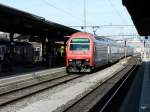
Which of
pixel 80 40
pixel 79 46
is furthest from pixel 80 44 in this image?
pixel 80 40

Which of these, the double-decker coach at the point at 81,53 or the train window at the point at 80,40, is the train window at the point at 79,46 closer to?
the double-decker coach at the point at 81,53

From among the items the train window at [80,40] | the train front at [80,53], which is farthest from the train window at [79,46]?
the train window at [80,40]

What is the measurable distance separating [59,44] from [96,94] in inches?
1768

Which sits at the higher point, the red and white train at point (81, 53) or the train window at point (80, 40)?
the train window at point (80, 40)

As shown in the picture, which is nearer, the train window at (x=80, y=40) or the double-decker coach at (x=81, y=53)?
the double-decker coach at (x=81, y=53)

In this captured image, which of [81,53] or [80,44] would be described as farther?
[80,44]

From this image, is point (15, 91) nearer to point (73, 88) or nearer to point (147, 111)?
point (73, 88)

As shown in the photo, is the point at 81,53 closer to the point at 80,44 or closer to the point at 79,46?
the point at 79,46

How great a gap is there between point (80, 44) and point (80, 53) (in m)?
0.70

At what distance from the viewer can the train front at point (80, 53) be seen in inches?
1180

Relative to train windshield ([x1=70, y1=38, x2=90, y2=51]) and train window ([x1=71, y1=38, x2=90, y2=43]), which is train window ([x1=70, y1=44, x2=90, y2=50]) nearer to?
train windshield ([x1=70, y1=38, x2=90, y2=51])

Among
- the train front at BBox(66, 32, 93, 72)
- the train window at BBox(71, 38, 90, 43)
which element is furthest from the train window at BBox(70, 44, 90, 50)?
the train window at BBox(71, 38, 90, 43)

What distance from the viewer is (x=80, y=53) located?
30172 millimetres

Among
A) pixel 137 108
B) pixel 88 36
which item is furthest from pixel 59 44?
pixel 137 108
